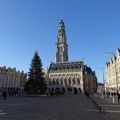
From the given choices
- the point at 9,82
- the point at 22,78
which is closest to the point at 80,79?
the point at 22,78

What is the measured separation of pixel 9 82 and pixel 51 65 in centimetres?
4014

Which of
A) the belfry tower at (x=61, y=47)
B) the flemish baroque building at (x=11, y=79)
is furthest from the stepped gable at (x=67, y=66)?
the flemish baroque building at (x=11, y=79)

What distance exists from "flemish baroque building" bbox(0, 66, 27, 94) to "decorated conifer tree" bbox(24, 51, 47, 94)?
31.2 meters

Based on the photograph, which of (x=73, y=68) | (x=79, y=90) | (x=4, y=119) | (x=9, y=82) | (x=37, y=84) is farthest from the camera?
(x=73, y=68)

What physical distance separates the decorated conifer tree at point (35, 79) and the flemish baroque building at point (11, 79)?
3118 centimetres

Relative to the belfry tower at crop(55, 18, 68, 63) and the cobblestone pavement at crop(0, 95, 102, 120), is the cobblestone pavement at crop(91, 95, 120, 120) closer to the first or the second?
the cobblestone pavement at crop(0, 95, 102, 120)

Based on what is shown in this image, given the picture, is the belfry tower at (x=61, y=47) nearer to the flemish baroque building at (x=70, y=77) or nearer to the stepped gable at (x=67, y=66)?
the flemish baroque building at (x=70, y=77)

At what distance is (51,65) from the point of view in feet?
431

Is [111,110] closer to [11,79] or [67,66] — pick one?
[11,79]

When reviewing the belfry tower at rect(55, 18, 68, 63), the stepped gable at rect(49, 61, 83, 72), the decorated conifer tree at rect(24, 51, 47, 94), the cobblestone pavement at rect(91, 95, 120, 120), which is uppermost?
the belfry tower at rect(55, 18, 68, 63)

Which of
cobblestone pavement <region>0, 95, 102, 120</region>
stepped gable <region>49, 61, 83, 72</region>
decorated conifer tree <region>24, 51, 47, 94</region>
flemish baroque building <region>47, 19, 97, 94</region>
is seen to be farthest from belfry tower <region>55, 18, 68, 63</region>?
cobblestone pavement <region>0, 95, 102, 120</region>

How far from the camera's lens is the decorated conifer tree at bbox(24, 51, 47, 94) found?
187ft

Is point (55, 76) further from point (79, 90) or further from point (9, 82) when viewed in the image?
point (9, 82)

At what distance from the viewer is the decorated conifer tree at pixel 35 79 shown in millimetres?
56875
